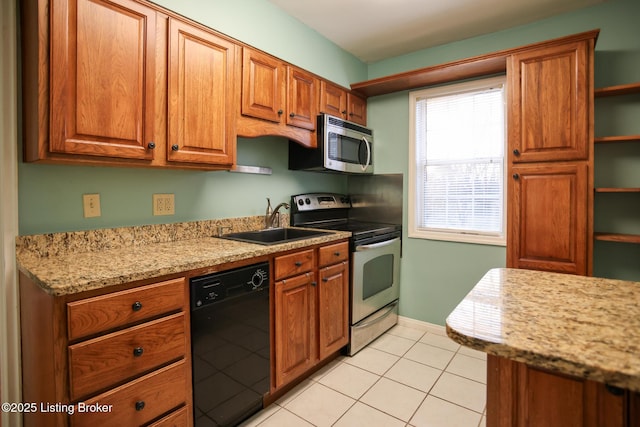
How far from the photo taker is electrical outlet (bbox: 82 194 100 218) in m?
1.64

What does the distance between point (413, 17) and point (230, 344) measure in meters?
2.60

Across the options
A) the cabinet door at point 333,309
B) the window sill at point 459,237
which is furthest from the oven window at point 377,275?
the window sill at point 459,237

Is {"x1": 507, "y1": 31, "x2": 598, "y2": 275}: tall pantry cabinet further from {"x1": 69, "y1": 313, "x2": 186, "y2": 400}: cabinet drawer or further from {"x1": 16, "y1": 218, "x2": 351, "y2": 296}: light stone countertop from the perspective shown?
{"x1": 69, "y1": 313, "x2": 186, "y2": 400}: cabinet drawer

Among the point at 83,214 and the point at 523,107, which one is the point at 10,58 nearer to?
the point at 83,214

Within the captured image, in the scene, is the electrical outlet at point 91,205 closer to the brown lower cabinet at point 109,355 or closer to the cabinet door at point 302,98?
the brown lower cabinet at point 109,355

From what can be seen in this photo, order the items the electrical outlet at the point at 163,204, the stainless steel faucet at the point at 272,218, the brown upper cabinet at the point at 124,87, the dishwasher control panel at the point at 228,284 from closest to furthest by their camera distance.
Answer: the brown upper cabinet at the point at 124,87
the dishwasher control panel at the point at 228,284
the electrical outlet at the point at 163,204
the stainless steel faucet at the point at 272,218

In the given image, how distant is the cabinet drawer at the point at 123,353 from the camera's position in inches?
43.8

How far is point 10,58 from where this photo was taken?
140 cm

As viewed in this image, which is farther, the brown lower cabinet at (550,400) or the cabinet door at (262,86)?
the cabinet door at (262,86)

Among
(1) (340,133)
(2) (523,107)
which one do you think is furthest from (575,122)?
(1) (340,133)

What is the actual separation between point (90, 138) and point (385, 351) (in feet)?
7.96

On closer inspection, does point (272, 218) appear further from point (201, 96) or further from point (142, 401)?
point (142, 401)

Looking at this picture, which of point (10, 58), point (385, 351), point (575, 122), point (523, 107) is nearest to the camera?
point (10, 58)

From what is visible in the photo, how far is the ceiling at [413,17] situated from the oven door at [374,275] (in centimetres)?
175
